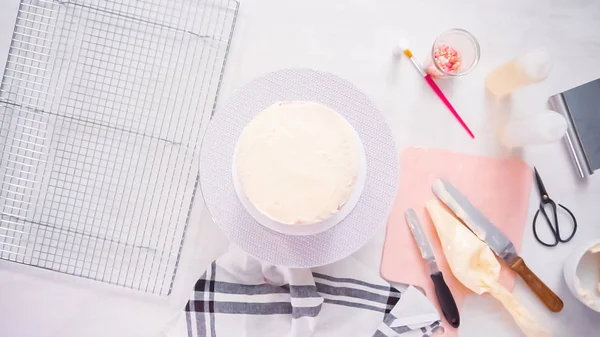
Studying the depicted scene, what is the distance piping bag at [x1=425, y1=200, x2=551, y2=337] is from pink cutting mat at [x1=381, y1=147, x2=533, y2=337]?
37 millimetres

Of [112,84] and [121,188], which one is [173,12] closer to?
[112,84]

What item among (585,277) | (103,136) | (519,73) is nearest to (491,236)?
(585,277)

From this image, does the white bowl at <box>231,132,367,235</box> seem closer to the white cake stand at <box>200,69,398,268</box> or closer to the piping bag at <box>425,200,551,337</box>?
the white cake stand at <box>200,69,398,268</box>

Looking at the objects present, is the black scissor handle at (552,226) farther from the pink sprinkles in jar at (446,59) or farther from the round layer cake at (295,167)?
the round layer cake at (295,167)

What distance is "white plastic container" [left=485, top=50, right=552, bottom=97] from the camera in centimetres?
85

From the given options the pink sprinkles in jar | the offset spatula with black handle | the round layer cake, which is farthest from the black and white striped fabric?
the pink sprinkles in jar

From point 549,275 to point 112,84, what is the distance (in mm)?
897

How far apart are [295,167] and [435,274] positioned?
434 millimetres

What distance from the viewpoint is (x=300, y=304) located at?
896mm

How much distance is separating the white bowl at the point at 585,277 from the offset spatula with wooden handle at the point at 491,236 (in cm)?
4

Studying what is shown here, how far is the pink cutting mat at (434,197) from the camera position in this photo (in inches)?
37.6

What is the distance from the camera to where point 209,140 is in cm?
73

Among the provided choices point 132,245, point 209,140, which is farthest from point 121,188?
point 209,140

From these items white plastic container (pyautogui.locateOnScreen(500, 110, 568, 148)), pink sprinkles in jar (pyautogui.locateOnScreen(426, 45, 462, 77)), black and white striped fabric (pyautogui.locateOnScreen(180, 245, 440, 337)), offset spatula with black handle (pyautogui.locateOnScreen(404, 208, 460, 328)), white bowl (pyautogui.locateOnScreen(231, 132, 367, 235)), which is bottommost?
black and white striped fabric (pyautogui.locateOnScreen(180, 245, 440, 337))
